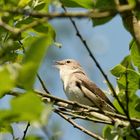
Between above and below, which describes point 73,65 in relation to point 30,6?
below

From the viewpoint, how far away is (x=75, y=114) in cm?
275

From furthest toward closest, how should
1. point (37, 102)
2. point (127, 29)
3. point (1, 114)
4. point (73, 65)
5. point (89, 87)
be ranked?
point (73, 65) < point (89, 87) < point (127, 29) < point (1, 114) < point (37, 102)

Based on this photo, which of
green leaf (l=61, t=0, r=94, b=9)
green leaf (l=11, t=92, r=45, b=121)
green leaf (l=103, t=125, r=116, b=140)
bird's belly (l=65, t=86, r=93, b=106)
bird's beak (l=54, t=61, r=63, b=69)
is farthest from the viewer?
bird's beak (l=54, t=61, r=63, b=69)

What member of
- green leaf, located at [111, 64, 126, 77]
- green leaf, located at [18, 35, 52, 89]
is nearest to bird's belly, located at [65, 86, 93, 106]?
green leaf, located at [111, 64, 126, 77]

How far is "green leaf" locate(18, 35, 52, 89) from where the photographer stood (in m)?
1.25

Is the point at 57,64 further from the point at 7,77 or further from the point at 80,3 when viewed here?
the point at 7,77

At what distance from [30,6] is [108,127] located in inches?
37.2

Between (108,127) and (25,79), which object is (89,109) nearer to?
(108,127)

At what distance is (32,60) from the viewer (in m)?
1.27

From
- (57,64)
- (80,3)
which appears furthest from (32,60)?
(57,64)

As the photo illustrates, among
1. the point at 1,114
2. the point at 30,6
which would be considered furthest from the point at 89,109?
the point at 1,114

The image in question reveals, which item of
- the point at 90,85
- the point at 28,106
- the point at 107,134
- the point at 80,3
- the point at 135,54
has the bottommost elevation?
the point at 90,85

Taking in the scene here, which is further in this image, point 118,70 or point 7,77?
point 118,70

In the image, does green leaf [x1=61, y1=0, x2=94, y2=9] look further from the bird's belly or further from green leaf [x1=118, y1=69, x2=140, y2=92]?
the bird's belly
